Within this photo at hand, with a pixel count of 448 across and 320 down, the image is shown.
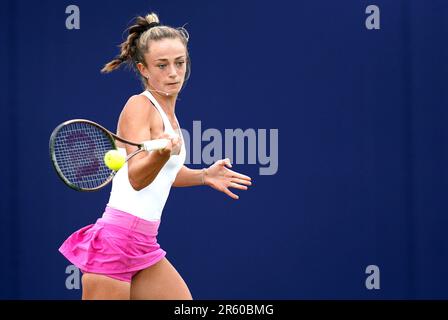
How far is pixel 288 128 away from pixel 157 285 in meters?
1.35

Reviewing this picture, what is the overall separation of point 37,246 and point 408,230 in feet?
5.48

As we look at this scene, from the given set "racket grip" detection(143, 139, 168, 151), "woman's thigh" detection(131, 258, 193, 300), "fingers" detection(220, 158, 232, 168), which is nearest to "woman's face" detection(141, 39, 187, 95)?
"fingers" detection(220, 158, 232, 168)

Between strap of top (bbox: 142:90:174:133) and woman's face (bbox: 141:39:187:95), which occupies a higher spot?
woman's face (bbox: 141:39:187:95)

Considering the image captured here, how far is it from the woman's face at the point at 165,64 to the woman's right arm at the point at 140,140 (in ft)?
0.45

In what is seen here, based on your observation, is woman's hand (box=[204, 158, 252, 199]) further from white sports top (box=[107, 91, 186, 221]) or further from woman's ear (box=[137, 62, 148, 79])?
woman's ear (box=[137, 62, 148, 79])

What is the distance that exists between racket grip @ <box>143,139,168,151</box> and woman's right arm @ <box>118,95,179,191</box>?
13mm

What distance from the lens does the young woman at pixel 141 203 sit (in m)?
3.27

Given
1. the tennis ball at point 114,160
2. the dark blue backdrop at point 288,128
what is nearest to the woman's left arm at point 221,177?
the tennis ball at point 114,160

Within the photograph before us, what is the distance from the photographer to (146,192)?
333 centimetres

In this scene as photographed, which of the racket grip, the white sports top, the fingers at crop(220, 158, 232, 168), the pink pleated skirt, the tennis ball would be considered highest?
the racket grip

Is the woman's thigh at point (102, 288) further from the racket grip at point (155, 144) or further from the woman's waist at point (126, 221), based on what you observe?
the racket grip at point (155, 144)

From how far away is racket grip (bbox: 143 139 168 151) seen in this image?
9.88ft

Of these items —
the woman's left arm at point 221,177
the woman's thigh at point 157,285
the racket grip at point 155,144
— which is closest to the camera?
the racket grip at point 155,144
